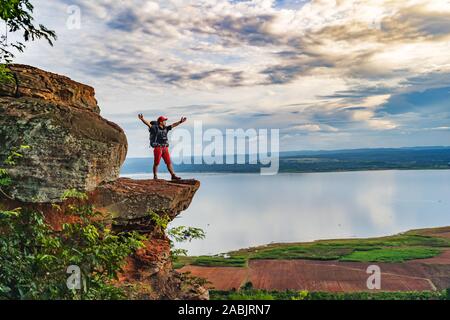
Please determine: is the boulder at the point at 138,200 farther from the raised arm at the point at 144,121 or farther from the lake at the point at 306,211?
the lake at the point at 306,211

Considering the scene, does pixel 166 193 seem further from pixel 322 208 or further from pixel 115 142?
pixel 322 208

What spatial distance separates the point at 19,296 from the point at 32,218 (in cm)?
154

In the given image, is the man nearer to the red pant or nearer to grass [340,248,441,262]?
the red pant

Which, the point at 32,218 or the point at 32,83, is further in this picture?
the point at 32,83

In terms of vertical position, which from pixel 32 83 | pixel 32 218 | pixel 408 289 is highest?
pixel 32 83

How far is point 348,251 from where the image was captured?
2864 inches

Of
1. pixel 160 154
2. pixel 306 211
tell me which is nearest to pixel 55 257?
pixel 160 154

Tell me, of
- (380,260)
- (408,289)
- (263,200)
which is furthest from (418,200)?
(408,289)

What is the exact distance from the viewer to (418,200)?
11000 centimetres

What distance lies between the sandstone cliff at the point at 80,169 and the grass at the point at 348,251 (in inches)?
2148

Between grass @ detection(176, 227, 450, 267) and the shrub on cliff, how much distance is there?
56.6 m

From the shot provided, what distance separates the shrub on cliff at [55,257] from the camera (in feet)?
23.5

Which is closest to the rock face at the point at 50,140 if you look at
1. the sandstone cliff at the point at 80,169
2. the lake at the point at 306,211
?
the sandstone cliff at the point at 80,169

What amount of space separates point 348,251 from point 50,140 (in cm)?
7138
